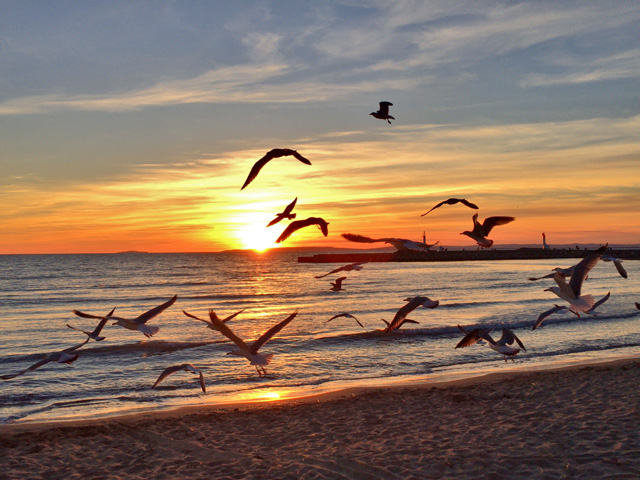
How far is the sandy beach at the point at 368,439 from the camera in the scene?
792 cm

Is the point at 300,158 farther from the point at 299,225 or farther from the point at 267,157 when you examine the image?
the point at 299,225

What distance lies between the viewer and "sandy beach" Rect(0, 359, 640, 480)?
7.92m

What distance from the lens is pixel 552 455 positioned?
8.18 metres

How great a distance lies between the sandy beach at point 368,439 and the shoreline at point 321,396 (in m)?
0.08

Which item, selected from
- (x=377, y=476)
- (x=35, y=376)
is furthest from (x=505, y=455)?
(x=35, y=376)

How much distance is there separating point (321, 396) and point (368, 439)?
10.4 feet

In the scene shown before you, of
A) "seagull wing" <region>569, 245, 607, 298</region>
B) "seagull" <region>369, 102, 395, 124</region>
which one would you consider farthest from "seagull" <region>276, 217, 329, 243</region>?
"seagull wing" <region>569, 245, 607, 298</region>

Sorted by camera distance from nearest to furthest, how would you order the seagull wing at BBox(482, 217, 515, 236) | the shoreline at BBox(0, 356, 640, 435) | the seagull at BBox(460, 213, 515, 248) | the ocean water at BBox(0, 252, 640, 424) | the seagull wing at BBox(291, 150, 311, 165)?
the seagull wing at BBox(291, 150, 311, 165)
the seagull at BBox(460, 213, 515, 248)
the seagull wing at BBox(482, 217, 515, 236)
the shoreline at BBox(0, 356, 640, 435)
the ocean water at BBox(0, 252, 640, 424)

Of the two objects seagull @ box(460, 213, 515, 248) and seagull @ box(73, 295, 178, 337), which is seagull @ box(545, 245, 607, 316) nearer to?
seagull @ box(460, 213, 515, 248)

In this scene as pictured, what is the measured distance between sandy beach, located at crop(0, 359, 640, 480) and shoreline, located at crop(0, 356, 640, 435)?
0.27ft

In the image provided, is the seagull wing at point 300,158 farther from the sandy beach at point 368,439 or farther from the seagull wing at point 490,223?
the sandy beach at point 368,439

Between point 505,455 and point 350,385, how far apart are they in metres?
6.05

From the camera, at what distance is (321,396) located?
12352mm

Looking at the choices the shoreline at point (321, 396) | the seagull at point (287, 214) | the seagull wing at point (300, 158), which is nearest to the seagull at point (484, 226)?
the seagull at point (287, 214)
